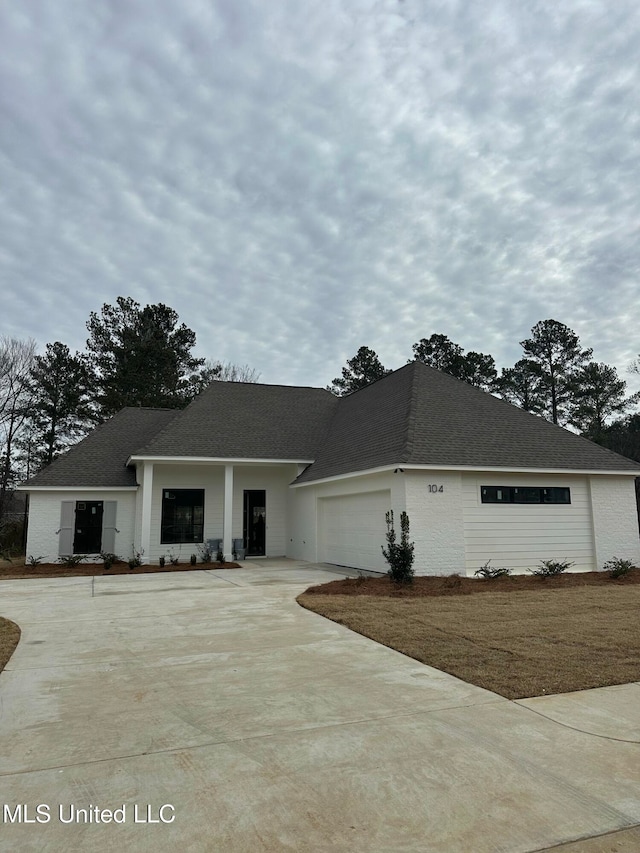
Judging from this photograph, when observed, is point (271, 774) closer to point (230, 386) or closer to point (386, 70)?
point (386, 70)

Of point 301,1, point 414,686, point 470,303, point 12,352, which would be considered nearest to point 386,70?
point 301,1

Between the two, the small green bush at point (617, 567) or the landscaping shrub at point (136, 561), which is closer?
the small green bush at point (617, 567)

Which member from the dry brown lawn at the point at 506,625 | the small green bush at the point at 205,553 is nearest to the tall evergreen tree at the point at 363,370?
the small green bush at the point at 205,553

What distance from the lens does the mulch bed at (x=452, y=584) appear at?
34.5 ft

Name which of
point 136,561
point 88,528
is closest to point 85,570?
point 136,561

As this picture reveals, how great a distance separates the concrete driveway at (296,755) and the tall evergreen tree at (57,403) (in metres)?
29.6

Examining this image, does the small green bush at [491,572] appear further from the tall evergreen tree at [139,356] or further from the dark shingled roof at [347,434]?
the tall evergreen tree at [139,356]

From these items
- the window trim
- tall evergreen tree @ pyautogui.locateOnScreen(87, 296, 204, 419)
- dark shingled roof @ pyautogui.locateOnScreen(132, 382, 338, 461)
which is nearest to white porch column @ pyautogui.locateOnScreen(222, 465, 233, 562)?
dark shingled roof @ pyautogui.locateOnScreen(132, 382, 338, 461)

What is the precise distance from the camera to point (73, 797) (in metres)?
2.95

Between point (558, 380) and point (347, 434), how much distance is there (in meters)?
23.1

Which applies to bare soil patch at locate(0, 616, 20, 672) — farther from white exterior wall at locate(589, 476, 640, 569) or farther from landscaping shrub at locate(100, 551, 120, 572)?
white exterior wall at locate(589, 476, 640, 569)

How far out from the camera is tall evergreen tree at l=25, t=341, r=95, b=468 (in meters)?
32.6

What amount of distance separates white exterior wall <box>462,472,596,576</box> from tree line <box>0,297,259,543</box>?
78.4 ft

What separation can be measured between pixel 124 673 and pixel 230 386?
56.4 ft
